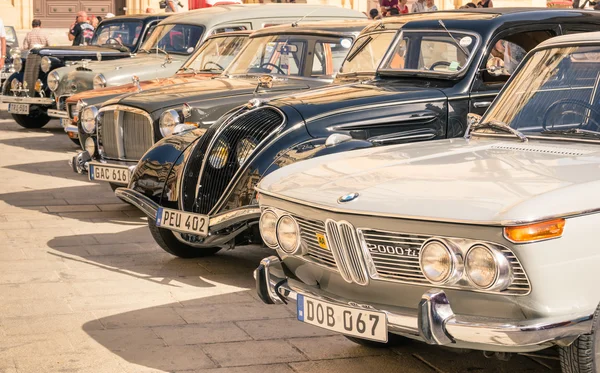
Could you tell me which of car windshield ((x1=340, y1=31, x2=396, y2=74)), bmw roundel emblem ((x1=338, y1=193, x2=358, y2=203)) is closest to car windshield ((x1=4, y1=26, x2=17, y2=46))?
car windshield ((x1=340, y1=31, x2=396, y2=74))

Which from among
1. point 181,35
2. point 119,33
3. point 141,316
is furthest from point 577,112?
point 119,33

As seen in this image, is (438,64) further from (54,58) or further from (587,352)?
(54,58)

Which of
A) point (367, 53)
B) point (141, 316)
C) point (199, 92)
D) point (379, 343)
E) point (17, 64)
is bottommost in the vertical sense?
point (141, 316)

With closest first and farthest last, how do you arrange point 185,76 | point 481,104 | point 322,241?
point 322,241 → point 481,104 → point 185,76

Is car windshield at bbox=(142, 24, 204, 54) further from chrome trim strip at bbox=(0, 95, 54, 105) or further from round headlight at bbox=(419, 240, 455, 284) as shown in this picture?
round headlight at bbox=(419, 240, 455, 284)

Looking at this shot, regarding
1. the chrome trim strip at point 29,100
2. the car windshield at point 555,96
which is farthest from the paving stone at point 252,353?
the chrome trim strip at point 29,100

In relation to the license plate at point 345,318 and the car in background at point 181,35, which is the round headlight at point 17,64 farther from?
the license plate at point 345,318

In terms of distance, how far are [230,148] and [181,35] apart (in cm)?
726

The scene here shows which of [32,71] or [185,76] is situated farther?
[32,71]

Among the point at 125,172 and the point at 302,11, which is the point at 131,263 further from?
the point at 302,11

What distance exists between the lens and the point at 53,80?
49.1 feet

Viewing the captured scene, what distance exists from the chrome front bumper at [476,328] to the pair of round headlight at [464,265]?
0.08 metres

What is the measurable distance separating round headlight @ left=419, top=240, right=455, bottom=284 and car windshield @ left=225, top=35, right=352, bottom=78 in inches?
227

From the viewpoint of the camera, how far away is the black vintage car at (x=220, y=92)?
9305 millimetres
